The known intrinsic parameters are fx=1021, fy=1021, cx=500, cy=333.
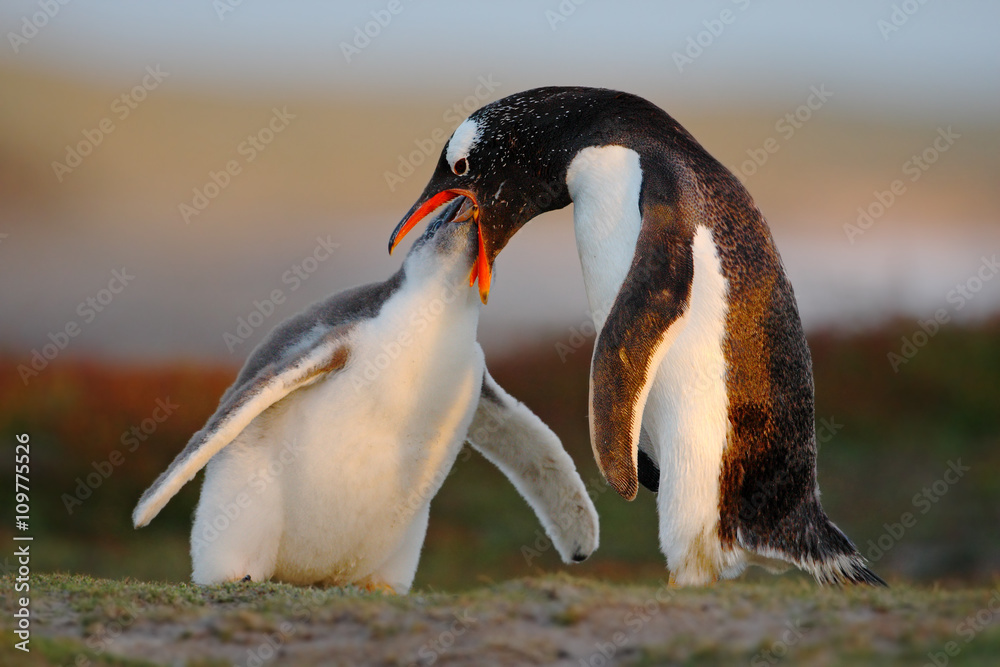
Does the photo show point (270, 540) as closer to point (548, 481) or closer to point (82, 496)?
point (548, 481)

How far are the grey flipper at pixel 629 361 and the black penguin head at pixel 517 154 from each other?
0.82 metres

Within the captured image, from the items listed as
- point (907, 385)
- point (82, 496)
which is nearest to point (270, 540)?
point (82, 496)

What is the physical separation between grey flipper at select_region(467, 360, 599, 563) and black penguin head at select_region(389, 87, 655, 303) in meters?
0.81

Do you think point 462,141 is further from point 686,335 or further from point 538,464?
point 538,464

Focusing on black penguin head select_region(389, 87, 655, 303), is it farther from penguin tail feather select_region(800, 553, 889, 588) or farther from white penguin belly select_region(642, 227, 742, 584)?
penguin tail feather select_region(800, 553, 889, 588)

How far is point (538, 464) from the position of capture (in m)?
5.21

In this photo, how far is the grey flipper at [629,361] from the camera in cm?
369

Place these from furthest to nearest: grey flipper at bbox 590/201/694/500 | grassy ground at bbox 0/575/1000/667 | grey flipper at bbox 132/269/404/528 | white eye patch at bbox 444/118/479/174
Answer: white eye patch at bbox 444/118/479/174, grey flipper at bbox 132/269/404/528, grey flipper at bbox 590/201/694/500, grassy ground at bbox 0/575/1000/667

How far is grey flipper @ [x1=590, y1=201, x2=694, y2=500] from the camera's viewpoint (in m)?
3.69

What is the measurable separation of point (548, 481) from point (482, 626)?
233cm

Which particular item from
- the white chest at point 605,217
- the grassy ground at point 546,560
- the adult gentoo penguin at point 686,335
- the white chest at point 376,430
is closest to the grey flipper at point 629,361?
the adult gentoo penguin at point 686,335

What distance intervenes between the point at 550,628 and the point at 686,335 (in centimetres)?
139

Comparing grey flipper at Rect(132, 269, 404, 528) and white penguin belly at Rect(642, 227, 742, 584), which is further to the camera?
grey flipper at Rect(132, 269, 404, 528)

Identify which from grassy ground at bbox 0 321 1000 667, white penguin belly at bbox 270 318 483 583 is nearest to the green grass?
grassy ground at bbox 0 321 1000 667
